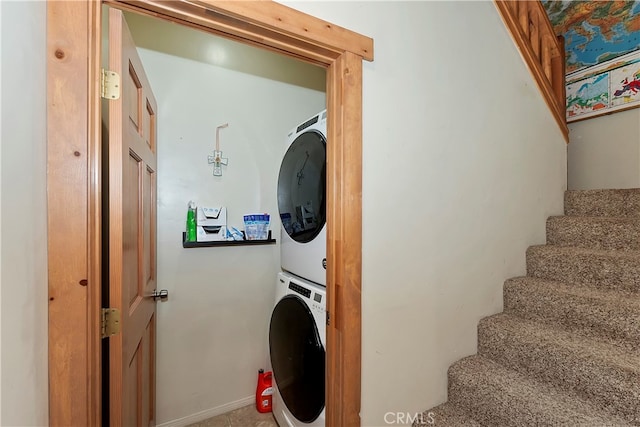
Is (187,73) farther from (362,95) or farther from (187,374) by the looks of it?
(187,374)

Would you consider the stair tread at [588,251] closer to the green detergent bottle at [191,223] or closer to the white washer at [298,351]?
the white washer at [298,351]

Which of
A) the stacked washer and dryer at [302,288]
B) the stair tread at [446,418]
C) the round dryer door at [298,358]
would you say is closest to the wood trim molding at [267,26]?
the stacked washer and dryer at [302,288]

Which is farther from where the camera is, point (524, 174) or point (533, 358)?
point (524, 174)

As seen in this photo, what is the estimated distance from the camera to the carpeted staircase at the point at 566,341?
109 centimetres

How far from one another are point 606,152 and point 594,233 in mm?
1035

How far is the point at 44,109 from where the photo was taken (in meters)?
0.71

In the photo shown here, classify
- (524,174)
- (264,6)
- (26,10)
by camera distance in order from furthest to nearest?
(524,174) → (264,6) → (26,10)

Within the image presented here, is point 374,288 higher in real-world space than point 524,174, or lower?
lower

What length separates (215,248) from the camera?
77.2 inches

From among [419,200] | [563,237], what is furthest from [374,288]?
[563,237]

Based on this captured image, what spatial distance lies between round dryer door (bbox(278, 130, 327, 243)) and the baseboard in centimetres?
129

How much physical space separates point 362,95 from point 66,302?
3.71 ft

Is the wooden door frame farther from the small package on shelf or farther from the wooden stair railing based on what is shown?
the wooden stair railing

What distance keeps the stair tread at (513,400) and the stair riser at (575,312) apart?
0.33 meters
